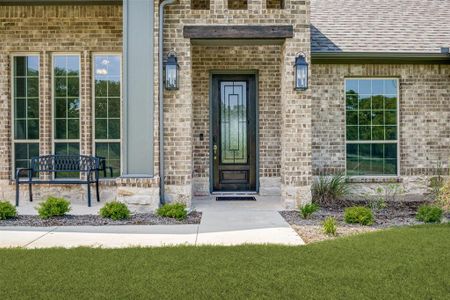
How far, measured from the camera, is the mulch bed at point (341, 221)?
5.78 metres

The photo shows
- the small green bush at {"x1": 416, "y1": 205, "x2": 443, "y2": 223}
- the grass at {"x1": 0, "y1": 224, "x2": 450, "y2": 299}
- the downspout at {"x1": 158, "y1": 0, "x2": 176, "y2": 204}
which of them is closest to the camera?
the grass at {"x1": 0, "y1": 224, "x2": 450, "y2": 299}

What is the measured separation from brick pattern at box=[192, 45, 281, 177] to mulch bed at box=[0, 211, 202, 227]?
8.68 ft

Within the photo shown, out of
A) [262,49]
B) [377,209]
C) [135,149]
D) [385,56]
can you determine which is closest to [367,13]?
[385,56]

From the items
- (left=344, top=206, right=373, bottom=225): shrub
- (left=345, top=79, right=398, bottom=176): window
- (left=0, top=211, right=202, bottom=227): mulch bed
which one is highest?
(left=345, top=79, right=398, bottom=176): window

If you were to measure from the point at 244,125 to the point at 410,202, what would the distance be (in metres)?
4.00

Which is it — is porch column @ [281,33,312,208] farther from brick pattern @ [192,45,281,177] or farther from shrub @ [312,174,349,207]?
brick pattern @ [192,45,281,177]

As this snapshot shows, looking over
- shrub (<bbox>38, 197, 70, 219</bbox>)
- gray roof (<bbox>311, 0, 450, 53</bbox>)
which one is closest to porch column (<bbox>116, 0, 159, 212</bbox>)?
shrub (<bbox>38, 197, 70, 219</bbox>)

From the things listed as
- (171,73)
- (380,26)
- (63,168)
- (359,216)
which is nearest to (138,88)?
(171,73)

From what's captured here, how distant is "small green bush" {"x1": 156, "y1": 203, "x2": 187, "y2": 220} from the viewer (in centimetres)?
668

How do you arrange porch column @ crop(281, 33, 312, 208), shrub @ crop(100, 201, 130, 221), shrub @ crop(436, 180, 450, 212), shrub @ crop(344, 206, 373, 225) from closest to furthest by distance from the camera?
shrub @ crop(344, 206, 373, 225) < shrub @ crop(100, 201, 130, 221) < shrub @ crop(436, 180, 450, 212) < porch column @ crop(281, 33, 312, 208)

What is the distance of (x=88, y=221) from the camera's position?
6.54 m

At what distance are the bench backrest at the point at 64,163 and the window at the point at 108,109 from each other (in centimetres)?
36

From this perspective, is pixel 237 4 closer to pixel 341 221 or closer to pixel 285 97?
pixel 285 97

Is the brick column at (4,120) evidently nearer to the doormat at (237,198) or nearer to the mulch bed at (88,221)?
the mulch bed at (88,221)
